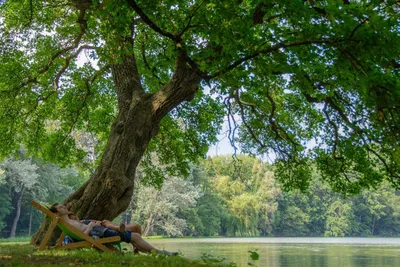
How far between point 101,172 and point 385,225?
258 ft

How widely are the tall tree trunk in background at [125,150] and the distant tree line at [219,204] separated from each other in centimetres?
663

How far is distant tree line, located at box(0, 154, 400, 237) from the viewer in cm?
3856

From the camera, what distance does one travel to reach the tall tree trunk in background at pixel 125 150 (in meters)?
9.13

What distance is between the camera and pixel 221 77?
25.7 feet

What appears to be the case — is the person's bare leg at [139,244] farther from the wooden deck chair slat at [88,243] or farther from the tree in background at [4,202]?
the tree in background at [4,202]

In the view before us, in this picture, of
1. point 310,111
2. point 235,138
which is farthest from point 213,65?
point 235,138

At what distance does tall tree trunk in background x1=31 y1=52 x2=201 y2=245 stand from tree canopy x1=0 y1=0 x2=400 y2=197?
0.05 meters

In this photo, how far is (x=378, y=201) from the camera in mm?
76250

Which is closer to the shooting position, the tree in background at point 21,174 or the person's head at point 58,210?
the person's head at point 58,210

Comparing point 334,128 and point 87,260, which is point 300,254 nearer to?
point 334,128

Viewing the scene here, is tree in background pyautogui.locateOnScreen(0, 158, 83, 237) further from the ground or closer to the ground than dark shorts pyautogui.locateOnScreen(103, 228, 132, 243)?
further from the ground

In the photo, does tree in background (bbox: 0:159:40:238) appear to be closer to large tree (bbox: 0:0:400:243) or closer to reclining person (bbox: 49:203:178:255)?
large tree (bbox: 0:0:400:243)

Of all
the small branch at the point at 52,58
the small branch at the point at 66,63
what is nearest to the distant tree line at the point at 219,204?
the small branch at the point at 66,63

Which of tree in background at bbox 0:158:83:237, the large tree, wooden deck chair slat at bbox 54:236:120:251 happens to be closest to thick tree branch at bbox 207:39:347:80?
the large tree
